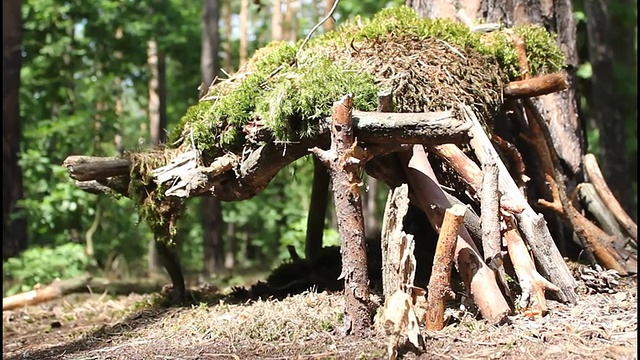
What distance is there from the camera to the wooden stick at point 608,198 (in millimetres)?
5414

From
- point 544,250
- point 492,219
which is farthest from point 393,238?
point 544,250

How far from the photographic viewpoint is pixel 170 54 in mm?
15703

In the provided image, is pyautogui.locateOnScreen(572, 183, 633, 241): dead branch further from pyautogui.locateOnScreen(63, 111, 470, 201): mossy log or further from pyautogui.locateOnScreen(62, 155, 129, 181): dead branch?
pyautogui.locateOnScreen(62, 155, 129, 181): dead branch

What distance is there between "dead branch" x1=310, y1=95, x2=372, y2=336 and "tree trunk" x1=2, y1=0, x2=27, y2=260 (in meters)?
8.58

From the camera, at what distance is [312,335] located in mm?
3598

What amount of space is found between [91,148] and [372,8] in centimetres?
732

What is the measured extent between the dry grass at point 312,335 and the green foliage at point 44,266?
12.4 ft

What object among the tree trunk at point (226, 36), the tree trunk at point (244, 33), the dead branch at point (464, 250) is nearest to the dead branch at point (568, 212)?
the dead branch at point (464, 250)

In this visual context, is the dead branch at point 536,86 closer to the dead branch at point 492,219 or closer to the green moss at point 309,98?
the dead branch at point 492,219

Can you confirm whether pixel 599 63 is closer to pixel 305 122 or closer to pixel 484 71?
pixel 484 71

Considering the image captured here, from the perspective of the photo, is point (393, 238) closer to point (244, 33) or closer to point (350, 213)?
point (350, 213)

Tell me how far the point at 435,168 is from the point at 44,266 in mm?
6370

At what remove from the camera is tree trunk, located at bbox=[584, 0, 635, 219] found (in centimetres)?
1092

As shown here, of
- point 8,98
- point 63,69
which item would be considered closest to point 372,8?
point 63,69
